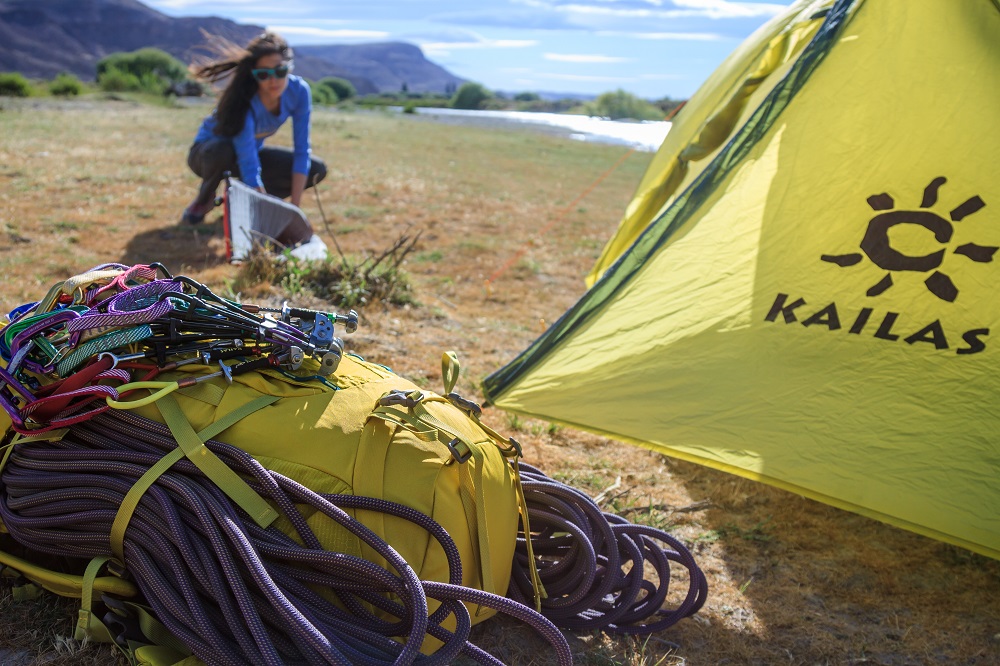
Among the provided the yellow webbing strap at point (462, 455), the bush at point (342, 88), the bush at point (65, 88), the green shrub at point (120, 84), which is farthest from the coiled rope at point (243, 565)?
the bush at point (342, 88)

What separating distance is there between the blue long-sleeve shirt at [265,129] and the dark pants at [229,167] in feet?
0.28

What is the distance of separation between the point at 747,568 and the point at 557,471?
873 millimetres

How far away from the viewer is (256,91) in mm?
6418

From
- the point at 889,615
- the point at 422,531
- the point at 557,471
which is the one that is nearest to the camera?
the point at 422,531

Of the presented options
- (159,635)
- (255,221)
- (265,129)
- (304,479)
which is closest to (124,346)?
(304,479)

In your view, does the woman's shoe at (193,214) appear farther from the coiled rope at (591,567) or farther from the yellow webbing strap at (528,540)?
the yellow webbing strap at (528,540)

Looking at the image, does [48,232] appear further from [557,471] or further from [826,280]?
[826,280]

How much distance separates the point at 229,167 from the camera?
21.5ft

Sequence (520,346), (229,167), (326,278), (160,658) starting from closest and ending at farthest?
(160,658), (520,346), (326,278), (229,167)

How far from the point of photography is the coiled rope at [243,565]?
1729 mm

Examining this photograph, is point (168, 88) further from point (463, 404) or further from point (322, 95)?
point (463, 404)

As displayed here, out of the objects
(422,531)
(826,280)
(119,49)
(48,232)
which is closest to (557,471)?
(826,280)

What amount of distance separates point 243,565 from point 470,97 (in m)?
43.8

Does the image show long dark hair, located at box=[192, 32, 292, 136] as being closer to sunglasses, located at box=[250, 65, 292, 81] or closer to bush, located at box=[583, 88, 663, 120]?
sunglasses, located at box=[250, 65, 292, 81]
